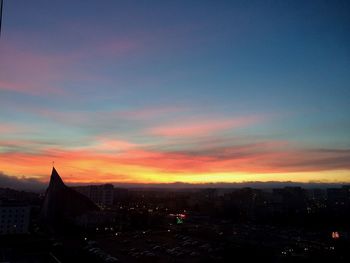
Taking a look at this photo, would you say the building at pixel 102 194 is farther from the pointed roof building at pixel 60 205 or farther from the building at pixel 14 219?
the building at pixel 14 219

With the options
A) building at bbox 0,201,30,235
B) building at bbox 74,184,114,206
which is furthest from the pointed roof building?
building at bbox 74,184,114,206

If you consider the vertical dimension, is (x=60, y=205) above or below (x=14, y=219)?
above

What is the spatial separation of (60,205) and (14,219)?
1.73m

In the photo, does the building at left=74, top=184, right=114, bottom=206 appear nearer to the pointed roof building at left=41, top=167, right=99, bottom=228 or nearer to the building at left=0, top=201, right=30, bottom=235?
the pointed roof building at left=41, top=167, right=99, bottom=228

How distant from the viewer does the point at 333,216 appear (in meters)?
18.0

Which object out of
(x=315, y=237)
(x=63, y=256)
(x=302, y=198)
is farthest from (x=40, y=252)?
(x=302, y=198)

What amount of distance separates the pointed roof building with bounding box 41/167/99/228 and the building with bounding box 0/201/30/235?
647 millimetres

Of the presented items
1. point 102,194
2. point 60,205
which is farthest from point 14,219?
point 102,194

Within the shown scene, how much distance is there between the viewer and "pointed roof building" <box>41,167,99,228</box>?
41.3 feet

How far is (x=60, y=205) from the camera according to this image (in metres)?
13.0

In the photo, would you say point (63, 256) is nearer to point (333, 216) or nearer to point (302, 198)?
point (333, 216)

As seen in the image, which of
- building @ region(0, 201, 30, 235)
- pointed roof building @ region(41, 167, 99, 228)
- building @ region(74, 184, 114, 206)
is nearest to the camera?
building @ region(0, 201, 30, 235)

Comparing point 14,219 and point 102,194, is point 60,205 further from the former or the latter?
point 102,194

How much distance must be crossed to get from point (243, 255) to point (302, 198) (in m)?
23.2
